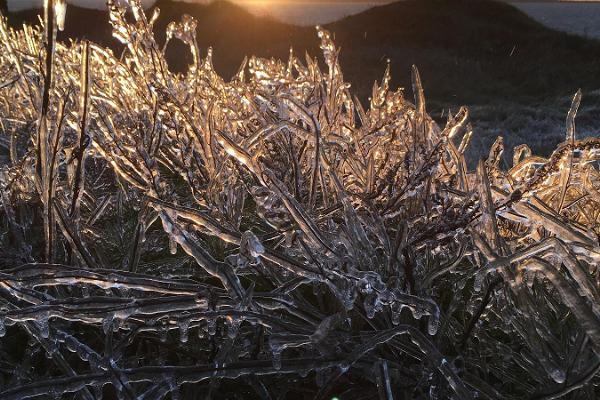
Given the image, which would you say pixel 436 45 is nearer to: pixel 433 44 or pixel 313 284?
pixel 433 44

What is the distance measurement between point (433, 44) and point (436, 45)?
10 cm

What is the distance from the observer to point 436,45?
16406 millimetres

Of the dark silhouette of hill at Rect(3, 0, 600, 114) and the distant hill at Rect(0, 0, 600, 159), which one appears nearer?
the distant hill at Rect(0, 0, 600, 159)

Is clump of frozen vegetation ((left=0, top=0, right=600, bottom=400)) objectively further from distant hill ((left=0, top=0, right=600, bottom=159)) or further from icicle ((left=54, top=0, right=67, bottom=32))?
distant hill ((left=0, top=0, right=600, bottom=159))

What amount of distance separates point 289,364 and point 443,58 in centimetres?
1486

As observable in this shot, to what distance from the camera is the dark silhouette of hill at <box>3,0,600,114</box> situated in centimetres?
1159

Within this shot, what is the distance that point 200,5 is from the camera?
2030 cm

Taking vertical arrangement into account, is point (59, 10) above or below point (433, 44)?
above

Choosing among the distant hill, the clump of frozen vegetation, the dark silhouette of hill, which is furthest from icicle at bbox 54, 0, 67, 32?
the dark silhouette of hill

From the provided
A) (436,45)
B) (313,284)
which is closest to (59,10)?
(313,284)

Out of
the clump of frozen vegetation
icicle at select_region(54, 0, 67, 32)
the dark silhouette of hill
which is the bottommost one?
the dark silhouette of hill

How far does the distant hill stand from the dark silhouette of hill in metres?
0.03

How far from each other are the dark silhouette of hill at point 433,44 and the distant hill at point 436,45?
0.03 meters

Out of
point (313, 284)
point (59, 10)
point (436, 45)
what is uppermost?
point (59, 10)
